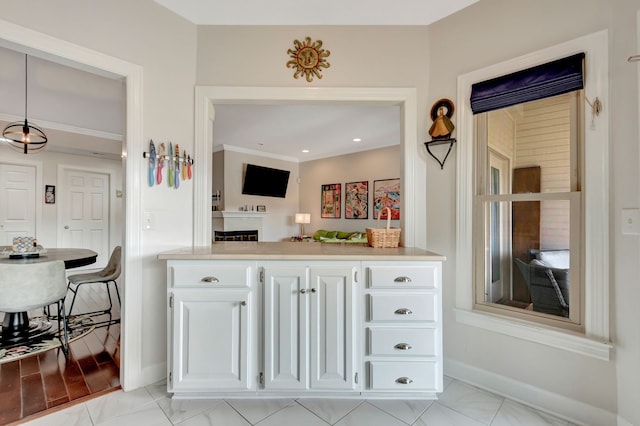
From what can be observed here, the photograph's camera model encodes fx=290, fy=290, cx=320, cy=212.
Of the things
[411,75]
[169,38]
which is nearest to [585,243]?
[411,75]

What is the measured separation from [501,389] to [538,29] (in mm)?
2253

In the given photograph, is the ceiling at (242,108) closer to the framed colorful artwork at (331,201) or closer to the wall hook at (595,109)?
the framed colorful artwork at (331,201)

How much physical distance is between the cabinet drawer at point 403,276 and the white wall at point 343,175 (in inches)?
160

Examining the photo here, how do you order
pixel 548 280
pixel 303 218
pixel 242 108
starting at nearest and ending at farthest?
pixel 548 280
pixel 242 108
pixel 303 218

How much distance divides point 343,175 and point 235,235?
9.15 ft

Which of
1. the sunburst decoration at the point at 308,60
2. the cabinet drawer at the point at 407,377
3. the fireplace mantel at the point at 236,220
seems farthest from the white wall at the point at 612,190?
the fireplace mantel at the point at 236,220

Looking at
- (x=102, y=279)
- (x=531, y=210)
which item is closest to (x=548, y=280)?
(x=531, y=210)

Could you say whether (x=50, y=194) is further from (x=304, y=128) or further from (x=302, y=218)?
(x=302, y=218)

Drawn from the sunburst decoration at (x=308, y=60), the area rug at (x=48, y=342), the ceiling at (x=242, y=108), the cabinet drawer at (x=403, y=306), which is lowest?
the area rug at (x=48, y=342)

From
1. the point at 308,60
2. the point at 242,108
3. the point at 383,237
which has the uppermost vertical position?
the point at 242,108

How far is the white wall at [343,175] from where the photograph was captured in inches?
237

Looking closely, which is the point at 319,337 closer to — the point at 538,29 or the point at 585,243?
the point at 585,243

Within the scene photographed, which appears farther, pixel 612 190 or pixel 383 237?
pixel 383 237

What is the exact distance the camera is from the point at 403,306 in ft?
5.64
